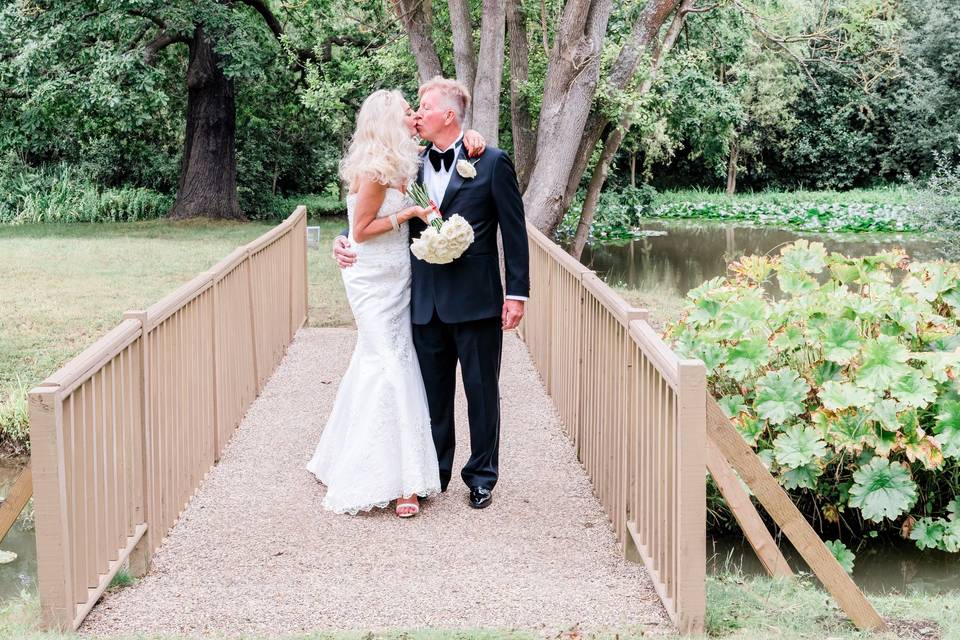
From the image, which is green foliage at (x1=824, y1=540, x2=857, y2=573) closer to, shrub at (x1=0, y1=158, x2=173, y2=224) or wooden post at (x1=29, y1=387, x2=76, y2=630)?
wooden post at (x1=29, y1=387, x2=76, y2=630)

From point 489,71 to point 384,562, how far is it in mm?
8457

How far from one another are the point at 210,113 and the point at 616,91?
13.8 m

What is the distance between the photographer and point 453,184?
5.46m

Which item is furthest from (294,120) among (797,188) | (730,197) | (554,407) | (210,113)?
(554,407)

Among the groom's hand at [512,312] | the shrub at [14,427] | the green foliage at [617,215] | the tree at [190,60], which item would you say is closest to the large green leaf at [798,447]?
the groom's hand at [512,312]

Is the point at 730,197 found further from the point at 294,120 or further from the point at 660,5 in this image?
the point at 660,5

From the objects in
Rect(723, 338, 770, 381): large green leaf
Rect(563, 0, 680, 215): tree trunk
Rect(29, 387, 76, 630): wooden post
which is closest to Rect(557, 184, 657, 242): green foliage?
Rect(563, 0, 680, 215): tree trunk

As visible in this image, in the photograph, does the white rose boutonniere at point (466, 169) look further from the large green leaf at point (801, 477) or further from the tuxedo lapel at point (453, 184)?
the large green leaf at point (801, 477)

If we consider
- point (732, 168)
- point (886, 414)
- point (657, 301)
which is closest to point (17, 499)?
point (886, 414)

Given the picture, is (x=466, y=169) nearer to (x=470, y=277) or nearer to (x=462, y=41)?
(x=470, y=277)

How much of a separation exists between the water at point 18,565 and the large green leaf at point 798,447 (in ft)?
14.5

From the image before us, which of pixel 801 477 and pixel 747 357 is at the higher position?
pixel 747 357

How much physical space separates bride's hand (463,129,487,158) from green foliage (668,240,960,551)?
8.55 feet

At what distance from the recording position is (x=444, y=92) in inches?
210
